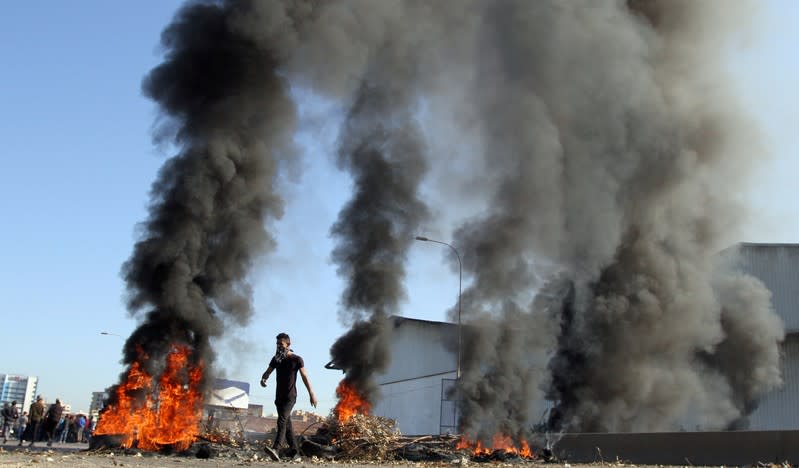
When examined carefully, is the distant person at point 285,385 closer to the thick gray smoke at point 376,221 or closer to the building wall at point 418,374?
the thick gray smoke at point 376,221

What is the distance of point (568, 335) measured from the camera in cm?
3212

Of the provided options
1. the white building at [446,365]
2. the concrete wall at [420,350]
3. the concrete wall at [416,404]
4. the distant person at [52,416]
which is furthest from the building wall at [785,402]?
the distant person at [52,416]

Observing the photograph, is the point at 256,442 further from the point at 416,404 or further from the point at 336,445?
the point at 416,404

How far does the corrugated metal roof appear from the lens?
33062 mm

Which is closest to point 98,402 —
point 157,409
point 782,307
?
point 157,409

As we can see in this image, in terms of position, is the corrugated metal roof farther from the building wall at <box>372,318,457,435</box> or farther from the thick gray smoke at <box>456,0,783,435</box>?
the building wall at <box>372,318,457,435</box>

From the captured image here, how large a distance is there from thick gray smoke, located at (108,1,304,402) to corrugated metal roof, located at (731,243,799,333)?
2405 centimetres

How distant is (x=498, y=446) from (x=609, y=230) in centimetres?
1151

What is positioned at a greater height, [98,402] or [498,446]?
[98,402]

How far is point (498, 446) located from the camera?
19969 mm

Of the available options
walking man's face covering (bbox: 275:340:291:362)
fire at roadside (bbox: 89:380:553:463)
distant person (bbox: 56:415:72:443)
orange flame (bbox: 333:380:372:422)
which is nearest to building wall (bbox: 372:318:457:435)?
distant person (bbox: 56:415:72:443)

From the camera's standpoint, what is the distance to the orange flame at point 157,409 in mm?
14617

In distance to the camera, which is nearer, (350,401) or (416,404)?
(350,401)

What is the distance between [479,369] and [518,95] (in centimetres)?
980
